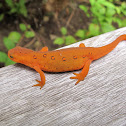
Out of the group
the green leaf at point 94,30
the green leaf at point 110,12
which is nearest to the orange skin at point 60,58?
the green leaf at point 94,30

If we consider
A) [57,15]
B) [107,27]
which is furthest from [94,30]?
[57,15]

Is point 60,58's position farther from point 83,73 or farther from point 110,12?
point 110,12

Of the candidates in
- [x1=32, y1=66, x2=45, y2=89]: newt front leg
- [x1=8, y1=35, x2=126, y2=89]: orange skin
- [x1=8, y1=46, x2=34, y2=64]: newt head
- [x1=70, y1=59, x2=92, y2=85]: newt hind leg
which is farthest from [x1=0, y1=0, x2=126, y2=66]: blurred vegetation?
[x1=70, y1=59, x2=92, y2=85]: newt hind leg

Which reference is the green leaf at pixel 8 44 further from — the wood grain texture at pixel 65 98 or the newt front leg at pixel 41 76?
the newt front leg at pixel 41 76

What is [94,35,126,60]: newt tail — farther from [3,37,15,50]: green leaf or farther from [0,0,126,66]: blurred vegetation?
[3,37,15,50]: green leaf

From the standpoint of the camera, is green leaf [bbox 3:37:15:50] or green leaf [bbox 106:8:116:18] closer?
green leaf [bbox 3:37:15:50]

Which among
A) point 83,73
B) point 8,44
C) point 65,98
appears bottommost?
point 65,98
